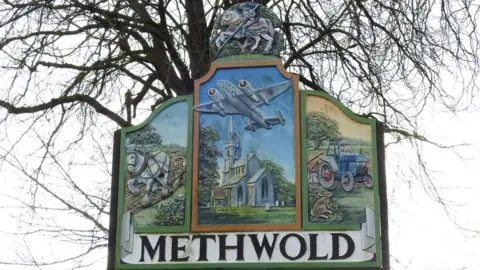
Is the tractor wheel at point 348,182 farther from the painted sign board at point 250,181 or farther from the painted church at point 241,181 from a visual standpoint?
the painted church at point 241,181

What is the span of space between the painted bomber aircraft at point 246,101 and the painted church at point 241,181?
0.16 m

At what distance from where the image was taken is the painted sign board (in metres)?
5.63

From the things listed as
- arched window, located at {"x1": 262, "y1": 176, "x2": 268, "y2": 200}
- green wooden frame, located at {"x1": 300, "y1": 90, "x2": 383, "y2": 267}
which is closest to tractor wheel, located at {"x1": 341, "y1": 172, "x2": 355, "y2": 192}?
green wooden frame, located at {"x1": 300, "y1": 90, "x2": 383, "y2": 267}

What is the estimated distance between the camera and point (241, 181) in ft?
18.9

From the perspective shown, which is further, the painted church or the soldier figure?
the soldier figure

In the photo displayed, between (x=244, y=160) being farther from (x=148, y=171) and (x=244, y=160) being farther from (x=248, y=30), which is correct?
(x=248, y=30)

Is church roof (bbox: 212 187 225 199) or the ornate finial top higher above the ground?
the ornate finial top

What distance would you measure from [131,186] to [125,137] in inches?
13.2

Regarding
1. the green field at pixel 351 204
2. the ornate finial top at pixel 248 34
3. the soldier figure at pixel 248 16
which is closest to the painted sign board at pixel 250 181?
the green field at pixel 351 204

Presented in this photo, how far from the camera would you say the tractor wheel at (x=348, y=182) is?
18.7 ft

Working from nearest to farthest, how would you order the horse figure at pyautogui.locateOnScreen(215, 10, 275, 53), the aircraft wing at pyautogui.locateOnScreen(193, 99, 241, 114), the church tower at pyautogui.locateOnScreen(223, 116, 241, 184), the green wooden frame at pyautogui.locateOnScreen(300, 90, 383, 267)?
the green wooden frame at pyautogui.locateOnScreen(300, 90, 383, 267)
the church tower at pyautogui.locateOnScreen(223, 116, 241, 184)
the aircraft wing at pyautogui.locateOnScreen(193, 99, 241, 114)
the horse figure at pyautogui.locateOnScreen(215, 10, 275, 53)

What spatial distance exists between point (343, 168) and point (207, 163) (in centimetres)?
86

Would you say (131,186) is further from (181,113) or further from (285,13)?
(285,13)

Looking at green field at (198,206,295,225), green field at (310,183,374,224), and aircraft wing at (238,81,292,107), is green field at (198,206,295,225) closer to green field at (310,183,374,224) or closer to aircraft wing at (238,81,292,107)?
green field at (310,183,374,224)
